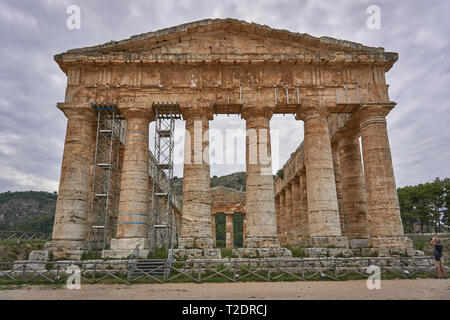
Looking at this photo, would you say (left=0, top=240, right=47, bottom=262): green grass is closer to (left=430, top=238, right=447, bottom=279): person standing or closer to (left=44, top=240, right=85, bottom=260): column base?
(left=44, top=240, right=85, bottom=260): column base

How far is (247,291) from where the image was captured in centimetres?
945

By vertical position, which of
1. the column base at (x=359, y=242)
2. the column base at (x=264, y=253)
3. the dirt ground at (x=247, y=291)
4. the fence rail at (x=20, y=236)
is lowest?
the dirt ground at (x=247, y=291)

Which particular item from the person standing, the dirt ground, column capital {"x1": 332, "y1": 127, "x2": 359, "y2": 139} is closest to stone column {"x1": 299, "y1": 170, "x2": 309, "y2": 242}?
column capital {"x1": 332, "y1": 127, "x2": 359, "y2": 139}

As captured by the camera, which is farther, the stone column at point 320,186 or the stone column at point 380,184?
the stone column at point 320,186

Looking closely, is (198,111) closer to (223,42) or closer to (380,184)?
(223,42)

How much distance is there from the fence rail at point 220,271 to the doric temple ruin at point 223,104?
7.46 feet

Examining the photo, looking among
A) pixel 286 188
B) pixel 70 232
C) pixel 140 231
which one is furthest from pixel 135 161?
pixel 286 188

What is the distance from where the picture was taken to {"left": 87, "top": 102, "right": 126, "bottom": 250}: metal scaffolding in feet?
54.5

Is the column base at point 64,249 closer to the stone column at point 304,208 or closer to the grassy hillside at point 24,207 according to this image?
the stone column at point 304,208

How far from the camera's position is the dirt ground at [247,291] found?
28.0 feet

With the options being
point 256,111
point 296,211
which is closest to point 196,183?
point 256,111

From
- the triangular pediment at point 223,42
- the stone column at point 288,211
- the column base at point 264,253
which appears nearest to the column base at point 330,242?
the column base at point 264,253

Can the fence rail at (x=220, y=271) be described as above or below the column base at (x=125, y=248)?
below
